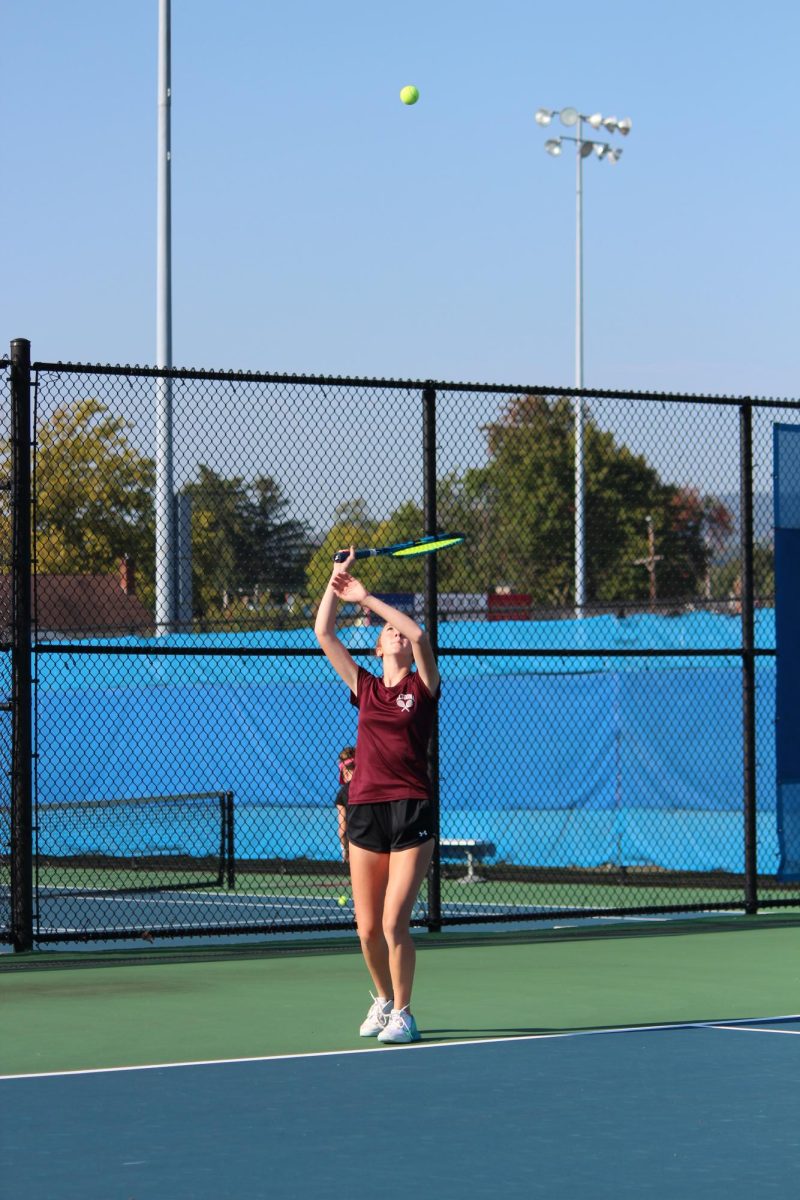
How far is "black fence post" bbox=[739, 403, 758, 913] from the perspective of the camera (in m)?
13.3

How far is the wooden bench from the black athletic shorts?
924 cm

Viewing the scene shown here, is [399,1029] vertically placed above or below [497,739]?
below

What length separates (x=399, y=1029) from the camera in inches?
326

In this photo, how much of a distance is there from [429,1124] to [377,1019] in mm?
1905

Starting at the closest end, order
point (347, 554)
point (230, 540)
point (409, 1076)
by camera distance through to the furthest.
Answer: point (409, 1076) < point (347, 554) < point (230, 540)

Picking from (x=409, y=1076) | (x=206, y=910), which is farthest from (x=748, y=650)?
(x=409, y=1076)

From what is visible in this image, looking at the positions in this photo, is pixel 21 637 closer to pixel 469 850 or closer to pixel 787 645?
pixel 787 645

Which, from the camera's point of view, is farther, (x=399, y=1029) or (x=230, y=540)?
(x=230, y=540)

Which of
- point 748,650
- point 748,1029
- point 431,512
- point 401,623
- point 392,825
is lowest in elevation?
point 748,1029

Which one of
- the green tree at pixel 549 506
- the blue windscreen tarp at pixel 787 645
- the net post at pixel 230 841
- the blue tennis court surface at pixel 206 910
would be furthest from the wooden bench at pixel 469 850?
the green tree at pixel 549 506

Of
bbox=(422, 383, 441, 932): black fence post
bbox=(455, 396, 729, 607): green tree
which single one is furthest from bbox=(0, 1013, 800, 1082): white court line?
bbox=(455, 396, 729, 607): green tree

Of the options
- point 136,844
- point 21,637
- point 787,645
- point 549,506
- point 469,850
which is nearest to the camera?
point 21,637

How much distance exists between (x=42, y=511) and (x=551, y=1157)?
17.2 meters

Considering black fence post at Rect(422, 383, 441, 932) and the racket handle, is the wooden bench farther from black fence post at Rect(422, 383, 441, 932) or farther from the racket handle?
the racket handle
